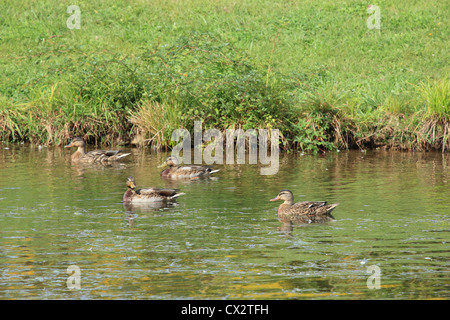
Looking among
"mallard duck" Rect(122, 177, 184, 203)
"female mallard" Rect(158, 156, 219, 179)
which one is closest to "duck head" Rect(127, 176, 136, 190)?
"mallard duck" Rect(122, 177, 184, 203)

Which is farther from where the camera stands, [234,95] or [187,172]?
[234,95]

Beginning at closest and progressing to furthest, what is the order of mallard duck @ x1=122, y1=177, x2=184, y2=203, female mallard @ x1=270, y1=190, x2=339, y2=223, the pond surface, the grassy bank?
the pond surface
female mallard @ x1=270, y1=190, x2=339, y2=223
mallard duck @ x1=122, y1=177, x2=184, y2=203
the grassy bank

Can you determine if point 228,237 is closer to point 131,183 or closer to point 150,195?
point 150,195

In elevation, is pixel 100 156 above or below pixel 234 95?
below

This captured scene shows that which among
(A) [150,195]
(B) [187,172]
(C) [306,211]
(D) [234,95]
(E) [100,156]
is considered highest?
(D) [234,95]

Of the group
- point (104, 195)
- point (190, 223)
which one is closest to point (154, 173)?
point (104, 195)

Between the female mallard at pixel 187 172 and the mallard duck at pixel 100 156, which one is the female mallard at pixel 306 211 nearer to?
the female mallard at pixel 187 172

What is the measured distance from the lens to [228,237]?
10.8m

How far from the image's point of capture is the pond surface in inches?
335

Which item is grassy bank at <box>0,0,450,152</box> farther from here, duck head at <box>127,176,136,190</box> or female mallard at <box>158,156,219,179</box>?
duck head at <box>127,176,136,190</box>

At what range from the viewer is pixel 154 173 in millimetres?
17062

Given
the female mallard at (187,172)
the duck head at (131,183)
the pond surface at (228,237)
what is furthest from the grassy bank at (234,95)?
the duck head at (131,183)

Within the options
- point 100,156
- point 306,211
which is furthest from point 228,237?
point 100,156
